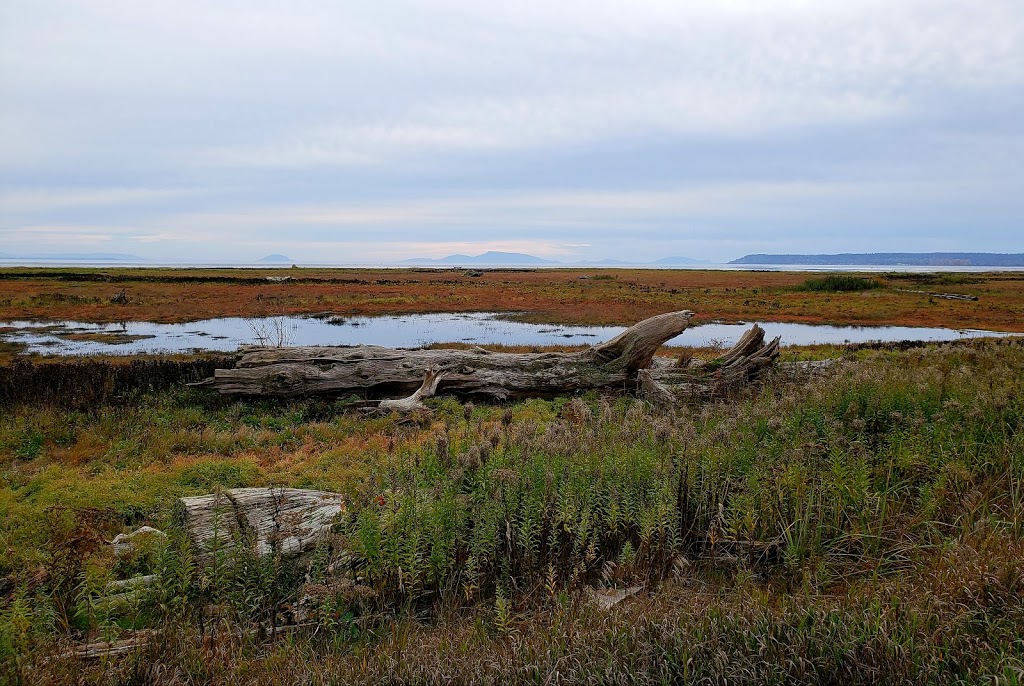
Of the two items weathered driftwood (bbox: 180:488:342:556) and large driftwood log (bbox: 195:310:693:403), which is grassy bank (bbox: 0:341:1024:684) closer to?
weathered driftwood (bbox: 180:488:342:556)

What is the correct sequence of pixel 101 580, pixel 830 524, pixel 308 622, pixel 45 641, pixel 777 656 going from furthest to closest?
pixel 830 524 < pixel 101 580 < pixel 308 622 < pixel 45 641 < pixel 777 656

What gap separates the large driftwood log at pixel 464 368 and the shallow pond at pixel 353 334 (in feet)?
30.5

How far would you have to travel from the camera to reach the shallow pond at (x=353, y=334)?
2406 cm

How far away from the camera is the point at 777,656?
337 cm

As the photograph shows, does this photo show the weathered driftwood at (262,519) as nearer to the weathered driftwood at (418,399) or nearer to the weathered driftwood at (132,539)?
the weathered driftwood at (132,539)

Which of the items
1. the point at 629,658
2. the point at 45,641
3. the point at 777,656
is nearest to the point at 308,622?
the point at 45,641

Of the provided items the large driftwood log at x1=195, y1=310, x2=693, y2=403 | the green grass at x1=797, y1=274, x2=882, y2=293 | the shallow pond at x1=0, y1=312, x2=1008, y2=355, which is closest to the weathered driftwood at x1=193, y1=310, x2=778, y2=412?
the large driftwood log at x1=195, y1=310, x2=693, y2=403

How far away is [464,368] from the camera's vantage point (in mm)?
13805

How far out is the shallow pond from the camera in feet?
78.9

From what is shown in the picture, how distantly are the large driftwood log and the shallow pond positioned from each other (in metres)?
9.29

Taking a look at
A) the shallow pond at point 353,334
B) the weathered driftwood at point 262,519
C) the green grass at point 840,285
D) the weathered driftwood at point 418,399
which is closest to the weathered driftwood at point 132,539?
the weathered driftwood at point 262,519

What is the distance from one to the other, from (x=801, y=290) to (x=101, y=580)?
63.6 m

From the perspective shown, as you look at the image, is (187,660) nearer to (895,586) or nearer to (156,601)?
(156,601)

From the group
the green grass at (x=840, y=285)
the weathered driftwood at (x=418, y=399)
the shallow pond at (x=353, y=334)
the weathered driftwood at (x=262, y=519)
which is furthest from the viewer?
the green grass at (x=840, y=285)
